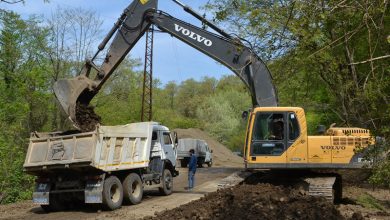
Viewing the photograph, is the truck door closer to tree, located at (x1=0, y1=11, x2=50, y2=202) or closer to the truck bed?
the truck bed

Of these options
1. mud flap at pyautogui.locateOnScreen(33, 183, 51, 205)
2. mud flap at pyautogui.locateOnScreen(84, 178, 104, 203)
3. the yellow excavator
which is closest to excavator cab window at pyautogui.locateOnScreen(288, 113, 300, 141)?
the yellow excavator

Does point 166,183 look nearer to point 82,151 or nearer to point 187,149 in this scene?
point 82,151

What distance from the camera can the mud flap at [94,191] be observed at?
14.5m

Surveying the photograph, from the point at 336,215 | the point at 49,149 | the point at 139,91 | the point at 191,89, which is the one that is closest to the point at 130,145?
the point at 49,149

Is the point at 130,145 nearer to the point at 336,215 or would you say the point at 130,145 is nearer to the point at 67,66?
the point at 336,215

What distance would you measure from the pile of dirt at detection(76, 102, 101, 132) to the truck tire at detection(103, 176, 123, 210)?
161cm

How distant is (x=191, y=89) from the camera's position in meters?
95.4

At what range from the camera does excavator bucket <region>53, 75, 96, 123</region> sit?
14.7 metres

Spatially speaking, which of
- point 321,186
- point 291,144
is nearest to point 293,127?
point 291,144

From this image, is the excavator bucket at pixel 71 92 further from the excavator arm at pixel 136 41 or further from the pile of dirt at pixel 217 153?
the pile of dirt at pixel 217 153

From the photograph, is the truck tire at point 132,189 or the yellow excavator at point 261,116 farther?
the truck tire at point 132,189

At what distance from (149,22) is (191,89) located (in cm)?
7806

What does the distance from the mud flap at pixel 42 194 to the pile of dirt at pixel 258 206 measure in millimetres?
4750

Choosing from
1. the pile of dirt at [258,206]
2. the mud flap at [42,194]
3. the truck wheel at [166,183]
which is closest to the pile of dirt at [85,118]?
the mud flap at [42,194]
